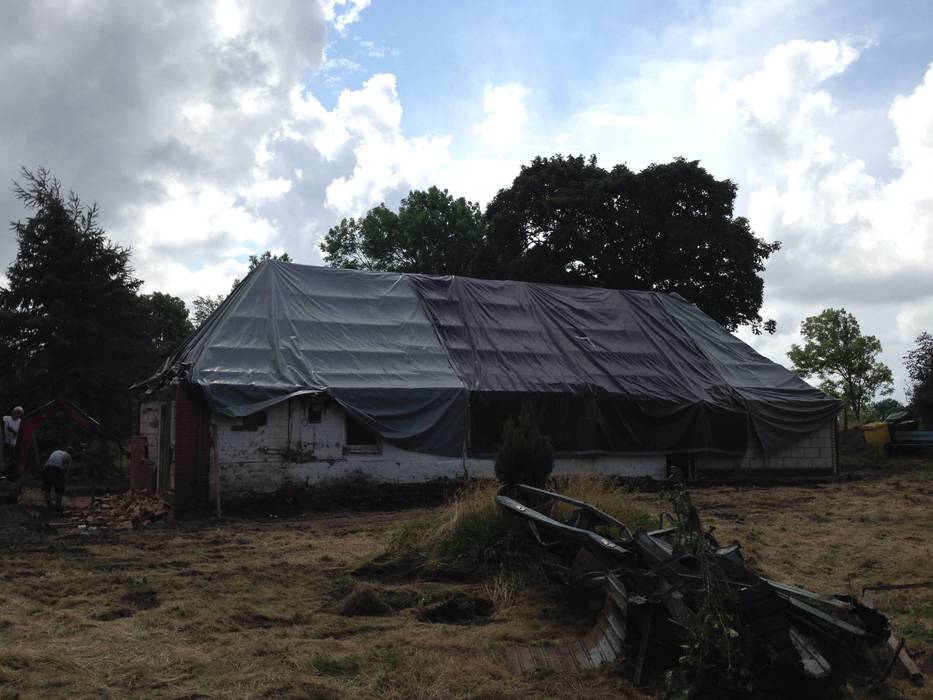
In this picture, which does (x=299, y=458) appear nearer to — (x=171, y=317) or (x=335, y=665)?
(x=335, y=665)

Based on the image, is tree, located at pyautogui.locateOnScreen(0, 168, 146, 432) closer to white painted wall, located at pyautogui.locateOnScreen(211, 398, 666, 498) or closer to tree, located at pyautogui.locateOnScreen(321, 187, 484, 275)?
white painted wall, located at pyautogui.locateOnScreen(211, 398, 666, 498)

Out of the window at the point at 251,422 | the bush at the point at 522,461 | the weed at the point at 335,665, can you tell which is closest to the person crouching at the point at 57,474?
the window at the point at 251,422

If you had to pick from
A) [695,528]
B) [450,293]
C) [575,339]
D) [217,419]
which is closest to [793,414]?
[575,339]

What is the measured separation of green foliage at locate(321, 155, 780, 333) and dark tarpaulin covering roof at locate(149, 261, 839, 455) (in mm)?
9405

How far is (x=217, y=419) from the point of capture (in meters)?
16.0

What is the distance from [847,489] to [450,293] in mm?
10485

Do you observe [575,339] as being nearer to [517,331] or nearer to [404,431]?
[517,331]

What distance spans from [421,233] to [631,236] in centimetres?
1767

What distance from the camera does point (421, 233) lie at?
161 feet

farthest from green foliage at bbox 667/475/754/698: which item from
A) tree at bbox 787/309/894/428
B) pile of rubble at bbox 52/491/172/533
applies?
tree at bbox 787/309/894/428

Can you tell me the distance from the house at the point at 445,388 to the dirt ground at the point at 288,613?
329 centimetres

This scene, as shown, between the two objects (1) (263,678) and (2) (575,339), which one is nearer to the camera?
(1) (263,678)

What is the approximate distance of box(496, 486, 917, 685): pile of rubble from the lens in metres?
5.10

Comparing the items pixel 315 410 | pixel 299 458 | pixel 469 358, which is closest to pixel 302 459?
pixel 299 458
